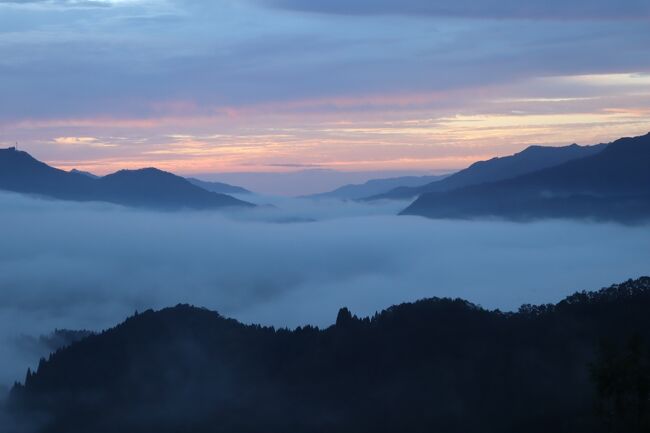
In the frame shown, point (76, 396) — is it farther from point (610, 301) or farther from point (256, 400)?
Answer: point (610, 301)

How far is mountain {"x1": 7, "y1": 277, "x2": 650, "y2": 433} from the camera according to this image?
213 ft

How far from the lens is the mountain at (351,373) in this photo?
6500cm

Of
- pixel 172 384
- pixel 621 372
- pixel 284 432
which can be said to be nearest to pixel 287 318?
pixel 172 384

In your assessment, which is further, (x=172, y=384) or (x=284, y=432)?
(x=172, y=384)

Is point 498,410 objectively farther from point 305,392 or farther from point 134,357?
point 134,357

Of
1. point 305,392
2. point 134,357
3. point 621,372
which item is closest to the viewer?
point 621,372

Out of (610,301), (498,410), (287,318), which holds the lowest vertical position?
(287,318)

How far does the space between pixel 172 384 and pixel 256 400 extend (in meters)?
10.5

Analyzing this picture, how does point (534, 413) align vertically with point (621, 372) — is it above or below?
below

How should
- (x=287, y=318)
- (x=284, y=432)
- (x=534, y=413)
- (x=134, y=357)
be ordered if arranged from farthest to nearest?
(x=287, y=318)
(x=134, y=357)
(x=284, y=432)
(x=534, y=413)

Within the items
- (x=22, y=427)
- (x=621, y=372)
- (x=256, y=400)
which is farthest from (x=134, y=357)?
(x=621, y=372)

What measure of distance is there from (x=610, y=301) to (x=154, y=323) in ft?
147

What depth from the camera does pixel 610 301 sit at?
76125 millimetres

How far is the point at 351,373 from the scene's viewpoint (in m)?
75.2
